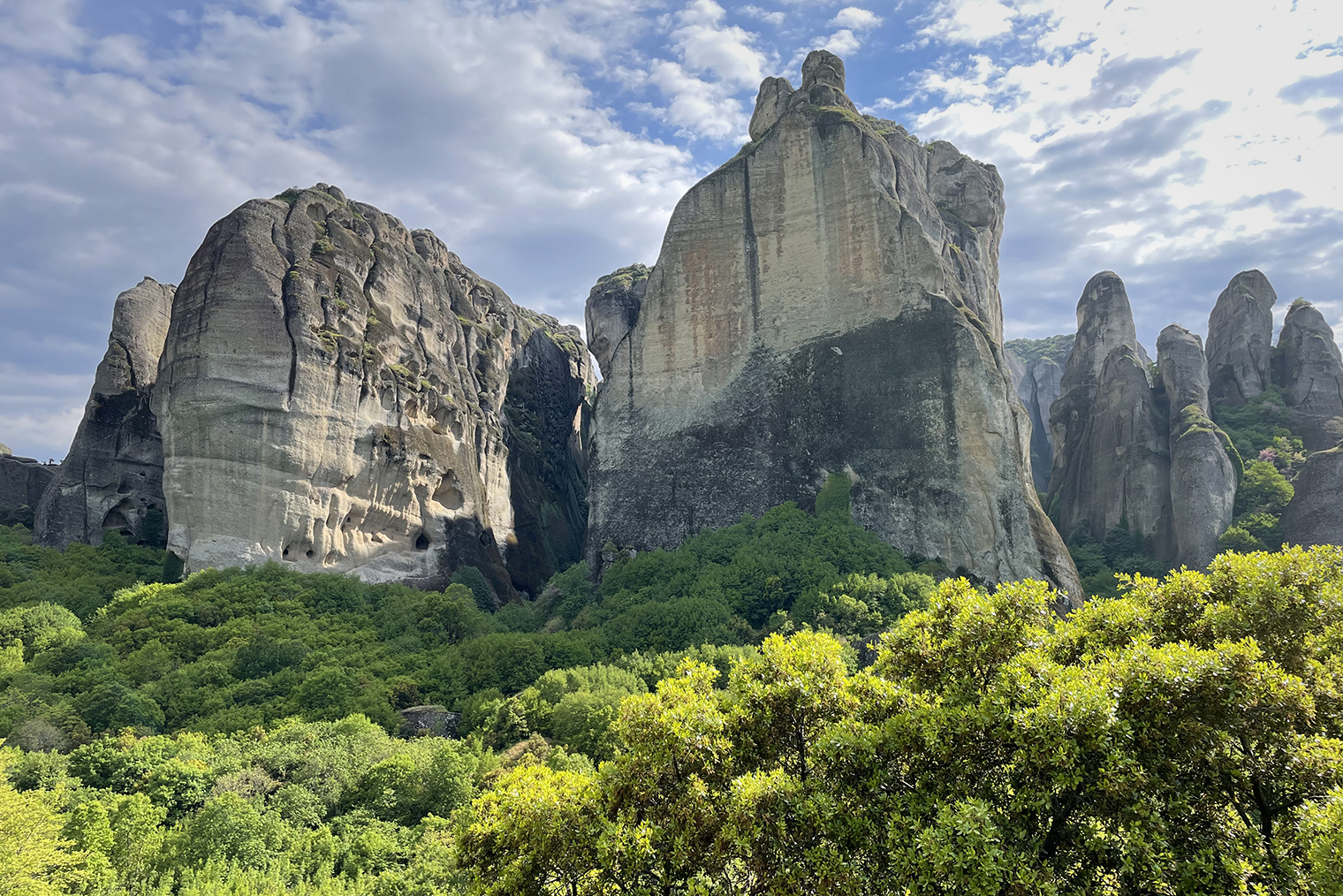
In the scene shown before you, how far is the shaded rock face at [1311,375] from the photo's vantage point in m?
45.1

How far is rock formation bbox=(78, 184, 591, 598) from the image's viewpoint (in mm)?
33406

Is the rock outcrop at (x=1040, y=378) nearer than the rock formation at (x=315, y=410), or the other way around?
the rock formation at (x=315, y=410)

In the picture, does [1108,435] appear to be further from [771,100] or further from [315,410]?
[315,410]

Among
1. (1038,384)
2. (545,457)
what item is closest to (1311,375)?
(1038,384)

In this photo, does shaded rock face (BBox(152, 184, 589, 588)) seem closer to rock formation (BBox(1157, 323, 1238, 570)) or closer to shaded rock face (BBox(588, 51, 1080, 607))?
shaded rock face (BBox(588, 51, 1080, 607))

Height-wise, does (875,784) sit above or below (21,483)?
below

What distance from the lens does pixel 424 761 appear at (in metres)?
19.8

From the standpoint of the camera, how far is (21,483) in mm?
45094

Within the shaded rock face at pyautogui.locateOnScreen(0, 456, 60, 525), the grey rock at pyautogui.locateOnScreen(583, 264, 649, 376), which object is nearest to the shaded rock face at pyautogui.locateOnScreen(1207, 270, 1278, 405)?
the grey rock at pyautogui.locateOnScreen(583, 264, 649, 376)

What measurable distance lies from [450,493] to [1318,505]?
46343 mm

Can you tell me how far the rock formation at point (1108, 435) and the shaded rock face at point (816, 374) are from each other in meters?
13.1

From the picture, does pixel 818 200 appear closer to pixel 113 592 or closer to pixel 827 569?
pixel 827 569

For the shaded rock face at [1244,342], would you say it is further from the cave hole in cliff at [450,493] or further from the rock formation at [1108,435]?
the cave hole in cliff at [450,493]

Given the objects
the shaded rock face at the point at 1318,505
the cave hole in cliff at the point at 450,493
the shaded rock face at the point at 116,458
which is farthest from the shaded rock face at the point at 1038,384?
the shaded rock face at the point at 116,458
